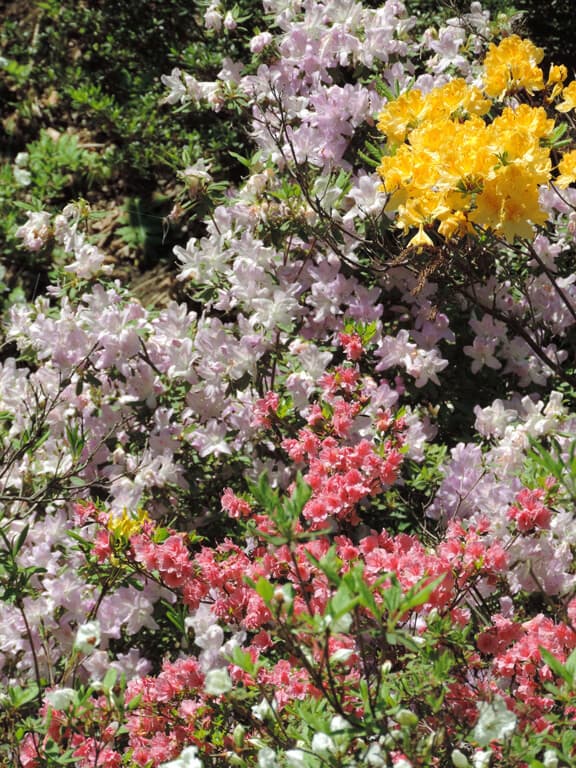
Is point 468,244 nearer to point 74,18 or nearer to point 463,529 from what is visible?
point 463,529

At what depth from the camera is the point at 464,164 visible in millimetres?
2021

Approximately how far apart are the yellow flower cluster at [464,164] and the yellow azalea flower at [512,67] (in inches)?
5.4

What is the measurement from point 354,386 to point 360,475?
0.32m

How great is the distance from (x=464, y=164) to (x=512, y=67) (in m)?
0.64

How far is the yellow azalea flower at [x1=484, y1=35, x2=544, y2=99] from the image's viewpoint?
8.13 feet

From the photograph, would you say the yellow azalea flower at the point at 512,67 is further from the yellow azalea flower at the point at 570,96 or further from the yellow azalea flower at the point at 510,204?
the yellow azalea flower at the point at 510,204

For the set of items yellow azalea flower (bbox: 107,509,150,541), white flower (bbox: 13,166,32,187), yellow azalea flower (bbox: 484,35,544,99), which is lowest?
yellow azalea flower (bbox: 107,509,150,541)

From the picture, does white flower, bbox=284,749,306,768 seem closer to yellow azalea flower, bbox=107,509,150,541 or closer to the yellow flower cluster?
yellow azalea flower, bbox=107,509,150,541

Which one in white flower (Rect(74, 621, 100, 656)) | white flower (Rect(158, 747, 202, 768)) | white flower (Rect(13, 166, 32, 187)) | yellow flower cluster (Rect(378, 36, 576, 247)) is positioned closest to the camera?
white flower (Rect(158, 747, 202, 768))

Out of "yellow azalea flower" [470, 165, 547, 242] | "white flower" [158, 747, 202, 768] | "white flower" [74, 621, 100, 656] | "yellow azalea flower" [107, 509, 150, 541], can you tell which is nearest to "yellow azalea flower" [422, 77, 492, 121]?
"yellow azalea flower" [470, 165, 547, 242]

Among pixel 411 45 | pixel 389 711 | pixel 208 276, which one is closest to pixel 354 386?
pixel 208 276

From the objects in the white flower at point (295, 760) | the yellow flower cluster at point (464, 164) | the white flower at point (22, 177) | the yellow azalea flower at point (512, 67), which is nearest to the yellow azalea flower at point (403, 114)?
the yellow flower cluster at point (464, 164)

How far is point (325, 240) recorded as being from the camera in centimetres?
256

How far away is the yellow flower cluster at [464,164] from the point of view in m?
2.01
